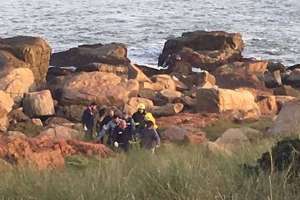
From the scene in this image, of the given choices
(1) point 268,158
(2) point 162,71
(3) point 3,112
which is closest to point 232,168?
(1) point 268,158

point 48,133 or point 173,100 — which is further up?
point 48,133

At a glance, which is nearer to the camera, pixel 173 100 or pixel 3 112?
pixel 3 112

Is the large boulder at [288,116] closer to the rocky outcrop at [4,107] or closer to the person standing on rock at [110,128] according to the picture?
the person standing on rock at [110,128]

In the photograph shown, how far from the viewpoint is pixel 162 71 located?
3784 centimetres

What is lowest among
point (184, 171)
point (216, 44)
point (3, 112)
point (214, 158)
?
point (216, 44)

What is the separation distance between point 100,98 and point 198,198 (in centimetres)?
2084

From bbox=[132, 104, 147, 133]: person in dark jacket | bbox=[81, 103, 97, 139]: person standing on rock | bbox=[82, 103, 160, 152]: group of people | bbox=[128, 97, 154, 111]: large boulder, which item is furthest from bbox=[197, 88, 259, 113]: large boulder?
bbox=[132, 104, 147, 133]: person in dark jacket

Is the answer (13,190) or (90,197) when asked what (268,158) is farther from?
(13,190)

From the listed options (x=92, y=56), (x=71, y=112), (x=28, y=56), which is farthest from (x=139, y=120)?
(x=92, y=56)

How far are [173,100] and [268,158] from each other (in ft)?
69.3

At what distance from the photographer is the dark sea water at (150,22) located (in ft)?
158

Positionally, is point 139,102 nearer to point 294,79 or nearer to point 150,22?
point 294,79

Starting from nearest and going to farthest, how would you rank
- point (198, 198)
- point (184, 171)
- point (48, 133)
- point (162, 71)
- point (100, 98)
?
point (198, 198), point (184, 171), point (48, 133), point (100, 98), point (162, 71)

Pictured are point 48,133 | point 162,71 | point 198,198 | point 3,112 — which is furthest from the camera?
point 162,71
